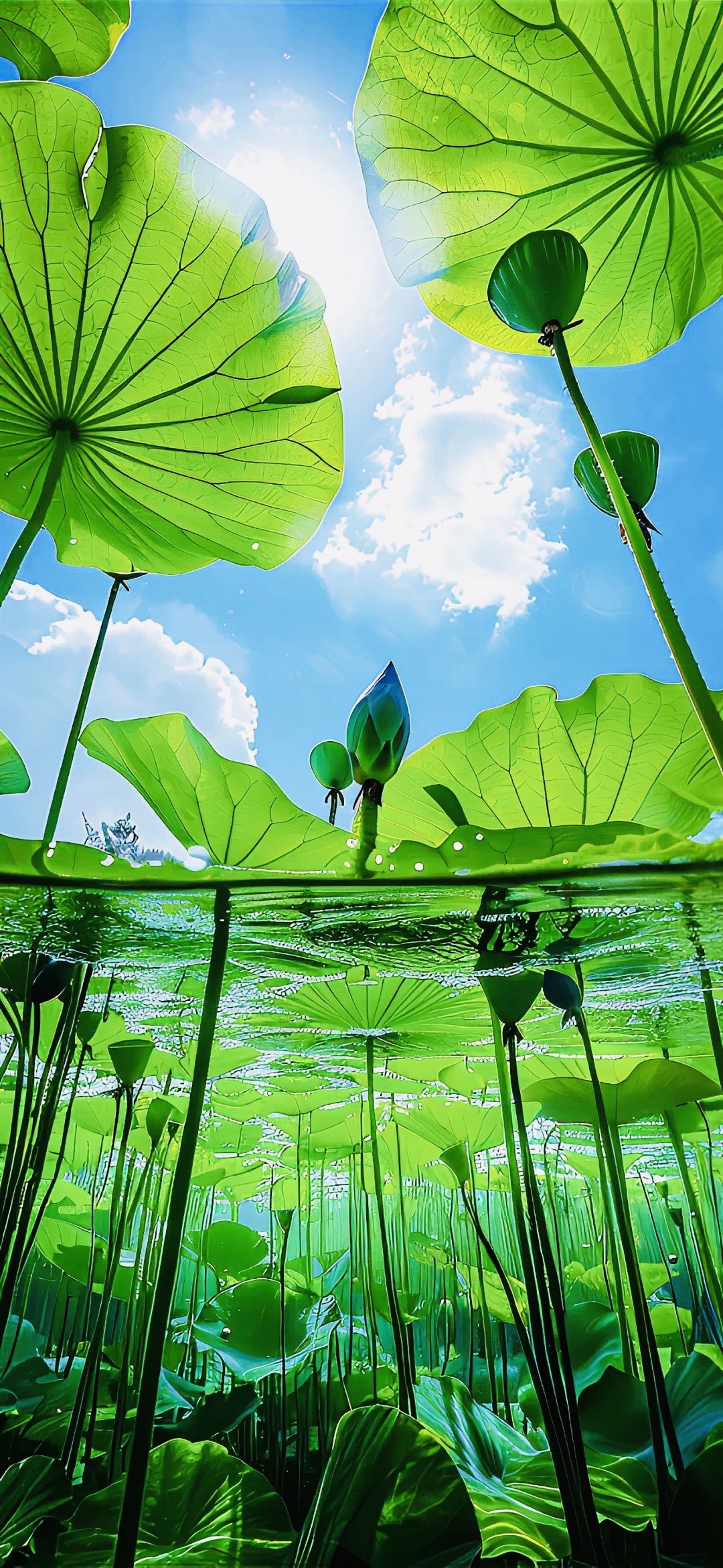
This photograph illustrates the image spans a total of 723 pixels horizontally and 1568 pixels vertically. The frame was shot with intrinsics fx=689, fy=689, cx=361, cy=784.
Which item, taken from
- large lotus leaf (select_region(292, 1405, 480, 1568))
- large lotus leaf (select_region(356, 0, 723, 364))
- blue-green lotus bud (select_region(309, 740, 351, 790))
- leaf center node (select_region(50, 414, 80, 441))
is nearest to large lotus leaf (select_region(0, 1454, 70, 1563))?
large lotus leaf (select_region(292, 1405, 480, 1568))

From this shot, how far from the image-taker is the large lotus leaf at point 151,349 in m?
0.59

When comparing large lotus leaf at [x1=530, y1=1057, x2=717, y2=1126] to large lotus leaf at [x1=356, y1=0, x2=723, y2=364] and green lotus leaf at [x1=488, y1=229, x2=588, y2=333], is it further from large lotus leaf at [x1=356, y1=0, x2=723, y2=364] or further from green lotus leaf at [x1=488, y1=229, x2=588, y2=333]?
large lotus leaf at [x1=356, y1=0, x2=723, y2=364]

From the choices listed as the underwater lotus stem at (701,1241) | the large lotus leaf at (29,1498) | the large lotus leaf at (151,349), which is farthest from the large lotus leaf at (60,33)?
the underwater lotus stem at (701,1241)

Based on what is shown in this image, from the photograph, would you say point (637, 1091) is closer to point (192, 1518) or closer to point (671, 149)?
point (192, 1518)

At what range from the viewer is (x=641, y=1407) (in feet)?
1.67

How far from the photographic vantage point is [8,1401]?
766 mm

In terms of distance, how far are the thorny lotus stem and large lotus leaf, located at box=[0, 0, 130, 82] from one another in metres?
0.66

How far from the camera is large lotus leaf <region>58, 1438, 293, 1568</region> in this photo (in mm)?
338

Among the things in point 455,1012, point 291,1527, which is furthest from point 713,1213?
point 291,1527

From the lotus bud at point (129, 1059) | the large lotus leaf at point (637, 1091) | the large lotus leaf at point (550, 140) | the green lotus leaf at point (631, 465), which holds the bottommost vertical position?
the large lotus leaf at point (637, 1091)

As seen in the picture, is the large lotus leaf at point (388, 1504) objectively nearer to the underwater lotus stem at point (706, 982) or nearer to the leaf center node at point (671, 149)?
the underwater lotus stem at point (706, 982)

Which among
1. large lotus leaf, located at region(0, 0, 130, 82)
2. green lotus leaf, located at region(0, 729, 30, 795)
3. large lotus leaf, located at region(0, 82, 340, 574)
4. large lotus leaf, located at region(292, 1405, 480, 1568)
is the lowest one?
large lotus leaf, located at region(292, 1405, 480, 1568)

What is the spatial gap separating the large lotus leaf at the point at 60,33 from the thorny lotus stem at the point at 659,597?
663 mm

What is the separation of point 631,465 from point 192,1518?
71 centimetres
